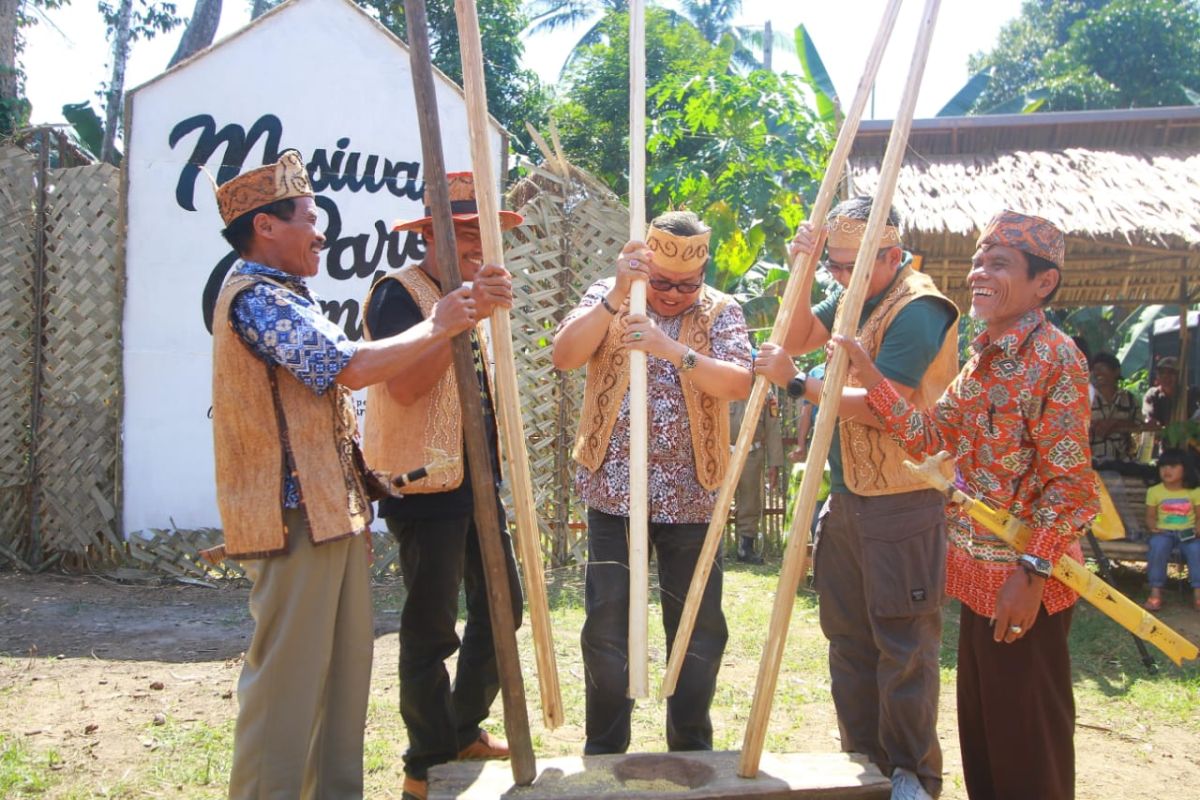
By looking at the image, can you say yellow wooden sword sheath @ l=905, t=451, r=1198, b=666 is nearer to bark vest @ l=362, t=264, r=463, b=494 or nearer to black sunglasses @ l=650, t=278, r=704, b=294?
black sunglasses @ l=650, t=278, r=704, b=294

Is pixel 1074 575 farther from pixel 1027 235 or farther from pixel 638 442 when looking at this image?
pixel 638 442

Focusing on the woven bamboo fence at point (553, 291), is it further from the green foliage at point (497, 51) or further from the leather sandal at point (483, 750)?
the green foliage at point (497, 51)

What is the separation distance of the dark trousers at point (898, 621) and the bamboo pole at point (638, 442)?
28.9 inches

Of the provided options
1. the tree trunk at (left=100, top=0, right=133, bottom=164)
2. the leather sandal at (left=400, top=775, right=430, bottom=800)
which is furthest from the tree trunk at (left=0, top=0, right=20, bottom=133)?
the leather sandal at (left=400, top=775, right=430, bottom=800)

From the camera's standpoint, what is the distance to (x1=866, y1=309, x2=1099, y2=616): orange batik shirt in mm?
2412

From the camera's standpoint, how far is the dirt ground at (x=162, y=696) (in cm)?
364

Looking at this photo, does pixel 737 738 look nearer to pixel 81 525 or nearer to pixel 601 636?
pixel 601 636

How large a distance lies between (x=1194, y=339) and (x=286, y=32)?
9.17m

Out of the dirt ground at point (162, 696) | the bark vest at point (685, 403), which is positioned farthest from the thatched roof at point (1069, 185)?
the bark vest at point (685, 403)

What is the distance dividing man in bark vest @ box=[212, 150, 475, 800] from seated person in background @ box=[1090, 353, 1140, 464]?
6.89 m

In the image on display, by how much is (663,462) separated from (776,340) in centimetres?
58

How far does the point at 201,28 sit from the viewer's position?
1228cm

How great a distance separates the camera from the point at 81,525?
21.7 ft

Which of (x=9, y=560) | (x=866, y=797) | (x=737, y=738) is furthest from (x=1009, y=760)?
(x=9, y=560)
